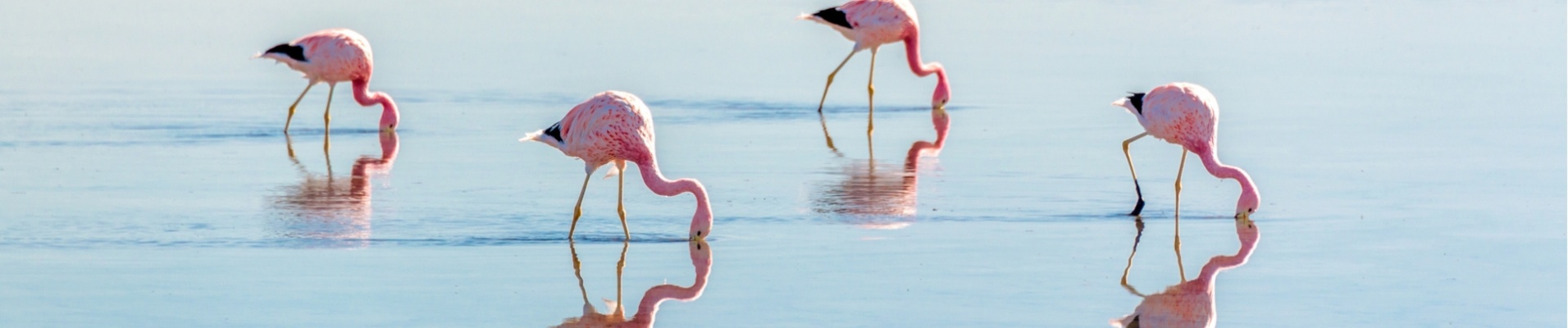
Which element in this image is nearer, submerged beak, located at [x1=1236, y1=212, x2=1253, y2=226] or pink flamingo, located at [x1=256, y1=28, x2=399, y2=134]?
submerged beak, located at [x1=1236, y1=212, x2=1253, y2=226]

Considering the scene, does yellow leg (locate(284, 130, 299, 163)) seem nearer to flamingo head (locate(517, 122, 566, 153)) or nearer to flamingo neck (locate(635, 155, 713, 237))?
flamingo head (locate(517, 122, 566, 153))

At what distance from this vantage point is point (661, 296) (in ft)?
25.5

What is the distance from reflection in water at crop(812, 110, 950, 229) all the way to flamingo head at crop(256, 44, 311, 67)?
357cm

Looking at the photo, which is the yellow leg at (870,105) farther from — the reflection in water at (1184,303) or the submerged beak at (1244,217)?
the reflection in water at (1184,303)

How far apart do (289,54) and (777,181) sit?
14.3ft

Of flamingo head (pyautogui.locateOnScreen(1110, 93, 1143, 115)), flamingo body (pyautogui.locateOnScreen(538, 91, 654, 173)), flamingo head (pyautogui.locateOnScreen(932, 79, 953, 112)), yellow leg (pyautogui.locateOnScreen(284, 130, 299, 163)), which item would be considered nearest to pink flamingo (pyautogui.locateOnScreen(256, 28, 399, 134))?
yellow leg (pyautogui.locateOnScreen(284, 130, 299, 163))

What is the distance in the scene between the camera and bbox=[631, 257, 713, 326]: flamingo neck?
7.37 metres

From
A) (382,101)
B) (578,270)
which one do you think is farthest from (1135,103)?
(382,101)

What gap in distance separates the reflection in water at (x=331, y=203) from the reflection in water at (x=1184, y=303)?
10.6 ft

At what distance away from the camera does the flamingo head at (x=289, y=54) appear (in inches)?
551

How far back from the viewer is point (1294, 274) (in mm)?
8328

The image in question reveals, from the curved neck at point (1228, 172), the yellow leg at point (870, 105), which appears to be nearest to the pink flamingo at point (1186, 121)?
the curved neck at point (1228, 172)

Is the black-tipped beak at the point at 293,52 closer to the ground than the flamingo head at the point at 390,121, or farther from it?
farther from it

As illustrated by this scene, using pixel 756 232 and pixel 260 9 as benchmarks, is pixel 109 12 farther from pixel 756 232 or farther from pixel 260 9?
pixel 756 232
